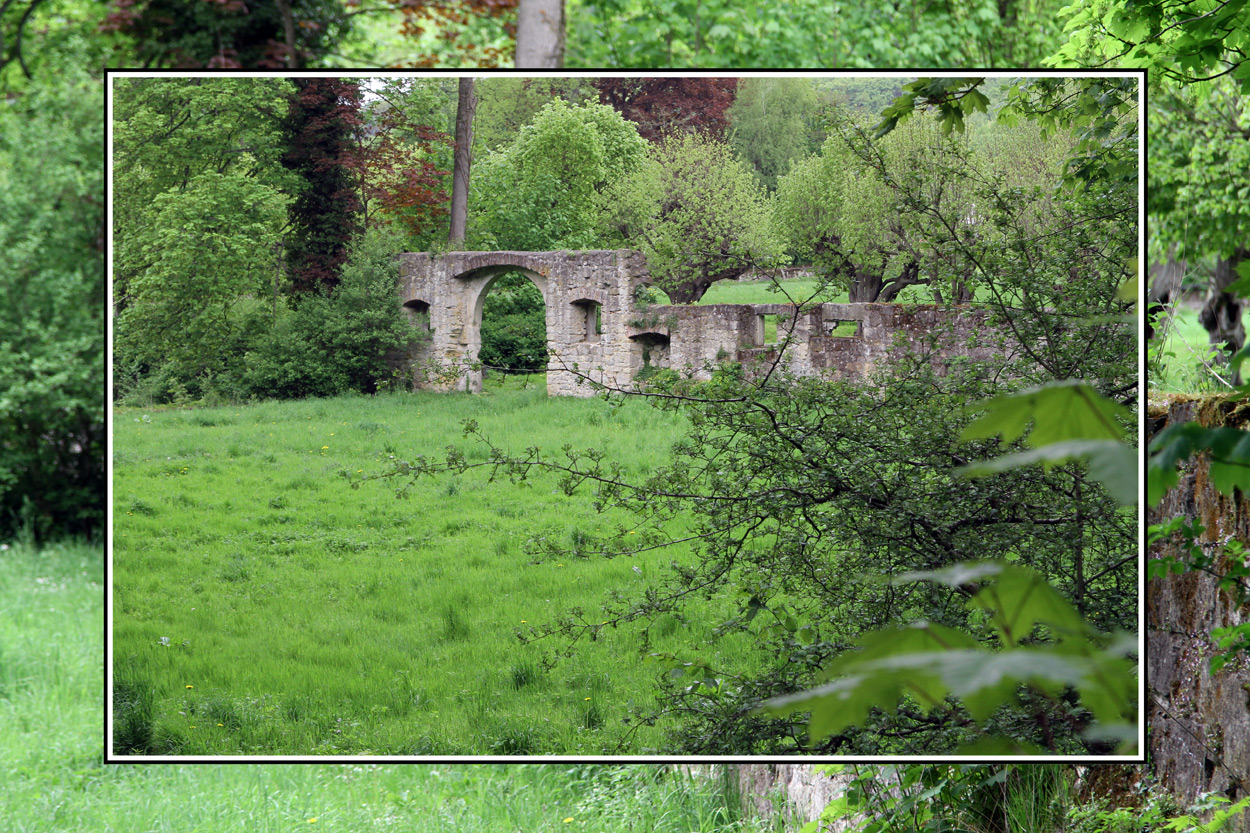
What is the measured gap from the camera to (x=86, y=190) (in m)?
6.92

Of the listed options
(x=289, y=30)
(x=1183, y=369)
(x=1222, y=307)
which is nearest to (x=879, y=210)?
(x=289, y=30)

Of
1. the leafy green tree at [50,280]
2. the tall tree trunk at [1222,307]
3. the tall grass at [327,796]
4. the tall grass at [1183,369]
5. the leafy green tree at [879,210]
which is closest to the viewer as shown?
the leafy green tree at [879,210]

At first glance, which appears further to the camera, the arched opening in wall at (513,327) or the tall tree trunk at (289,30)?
the tall tree trunk at (289,30)

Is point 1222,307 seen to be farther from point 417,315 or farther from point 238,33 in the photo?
point 238,33

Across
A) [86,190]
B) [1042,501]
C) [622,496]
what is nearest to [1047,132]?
[1042,501]

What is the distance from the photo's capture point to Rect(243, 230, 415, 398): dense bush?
107 inches

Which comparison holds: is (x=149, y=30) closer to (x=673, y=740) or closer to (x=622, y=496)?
(x=622, y=496)

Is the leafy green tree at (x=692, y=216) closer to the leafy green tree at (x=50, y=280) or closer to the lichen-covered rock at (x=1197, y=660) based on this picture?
the lichen-covered rock at (x=1197, y=660)

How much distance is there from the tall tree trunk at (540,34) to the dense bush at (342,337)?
101cm

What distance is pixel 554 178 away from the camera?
2.76m

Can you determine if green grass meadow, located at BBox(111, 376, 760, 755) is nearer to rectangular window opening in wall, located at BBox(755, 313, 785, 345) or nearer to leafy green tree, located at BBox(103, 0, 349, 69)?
rectangular window opening in wall, located at BBox(755, 313, 785, 345)

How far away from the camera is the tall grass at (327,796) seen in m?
3.79

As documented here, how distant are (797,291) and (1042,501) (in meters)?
0.88

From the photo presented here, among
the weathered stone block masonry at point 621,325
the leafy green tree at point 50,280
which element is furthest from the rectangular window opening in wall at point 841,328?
the leafy green tree at point 50,280
